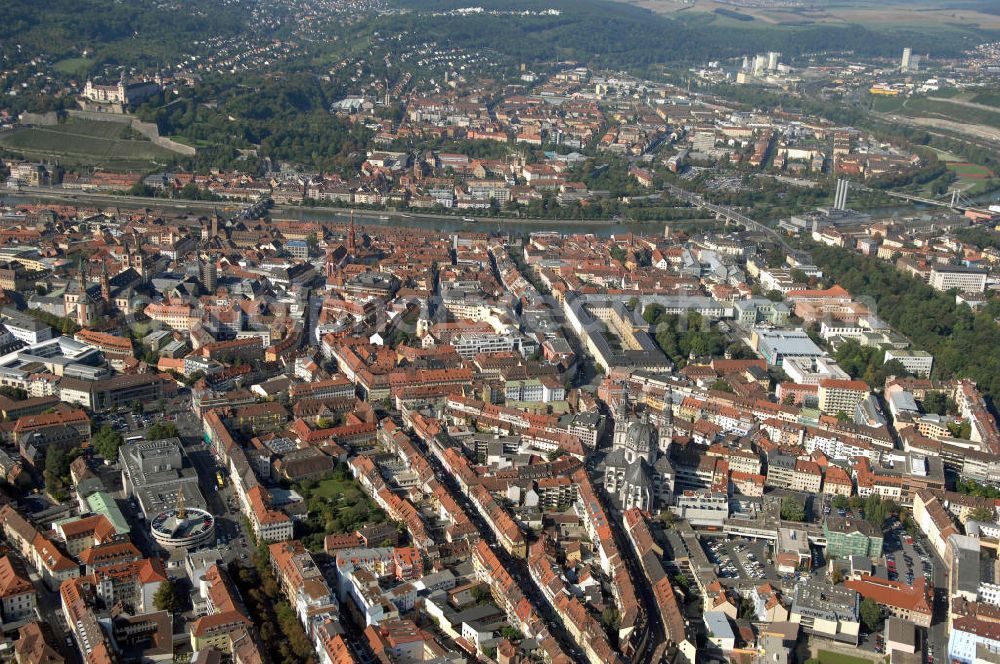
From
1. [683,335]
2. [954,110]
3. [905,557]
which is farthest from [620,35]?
[905,557]

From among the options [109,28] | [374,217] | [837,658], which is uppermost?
[109,28]

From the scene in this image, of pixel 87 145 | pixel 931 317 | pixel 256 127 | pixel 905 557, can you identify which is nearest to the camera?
pixel 905 557

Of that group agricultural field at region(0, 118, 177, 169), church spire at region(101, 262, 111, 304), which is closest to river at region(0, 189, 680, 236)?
agricultural field at region(0, 118, 177, 169)

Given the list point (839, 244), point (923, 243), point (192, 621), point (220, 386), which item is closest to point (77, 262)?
point (220, 386)

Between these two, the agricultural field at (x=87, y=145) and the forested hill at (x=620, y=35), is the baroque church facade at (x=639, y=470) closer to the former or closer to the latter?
the agricultural field at (x=87, y=145)

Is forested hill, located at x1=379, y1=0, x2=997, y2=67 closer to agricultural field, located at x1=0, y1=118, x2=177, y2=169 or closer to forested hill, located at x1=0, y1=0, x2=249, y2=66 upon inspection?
forested hill, located at x1=0, y1=0, x2=249, y2=66

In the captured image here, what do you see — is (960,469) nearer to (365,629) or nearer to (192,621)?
(365,629)

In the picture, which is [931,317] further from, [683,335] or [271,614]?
[271,614]
